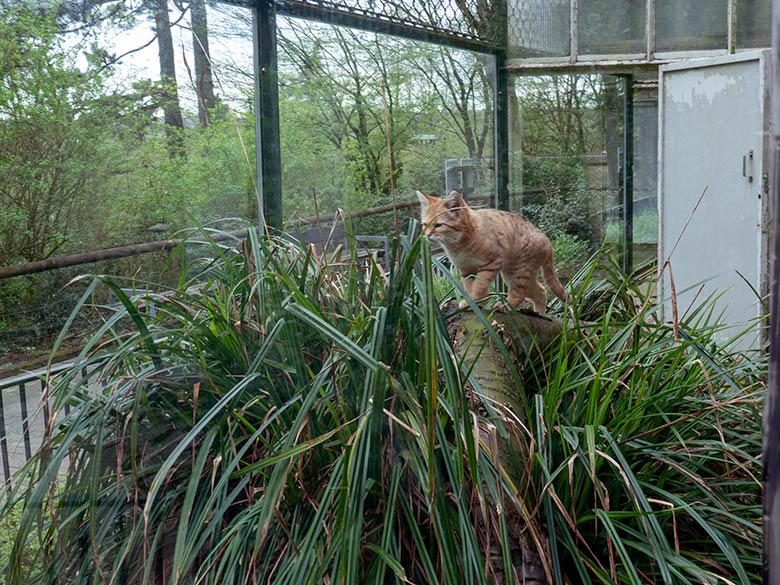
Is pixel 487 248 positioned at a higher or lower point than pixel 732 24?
lower

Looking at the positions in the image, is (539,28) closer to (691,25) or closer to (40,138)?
(691,25)

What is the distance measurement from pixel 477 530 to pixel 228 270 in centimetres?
93

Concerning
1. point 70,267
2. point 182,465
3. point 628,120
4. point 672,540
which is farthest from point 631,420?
point 628,120

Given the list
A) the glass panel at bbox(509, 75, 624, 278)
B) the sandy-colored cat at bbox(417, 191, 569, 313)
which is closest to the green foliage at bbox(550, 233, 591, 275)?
the glass panel at bbox(509, 75, 624, 278)

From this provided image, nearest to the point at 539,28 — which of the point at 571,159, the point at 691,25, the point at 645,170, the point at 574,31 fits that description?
the point at 574,31

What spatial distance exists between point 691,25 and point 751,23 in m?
0.29

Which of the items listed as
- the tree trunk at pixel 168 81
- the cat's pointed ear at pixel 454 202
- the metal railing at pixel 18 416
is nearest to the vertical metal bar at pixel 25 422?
the metal railing at pixel 18 416

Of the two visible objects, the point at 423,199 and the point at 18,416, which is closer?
the point at 18,416

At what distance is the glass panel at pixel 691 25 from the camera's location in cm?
420

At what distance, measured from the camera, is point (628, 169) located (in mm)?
4703

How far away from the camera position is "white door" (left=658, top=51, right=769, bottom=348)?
138 inches

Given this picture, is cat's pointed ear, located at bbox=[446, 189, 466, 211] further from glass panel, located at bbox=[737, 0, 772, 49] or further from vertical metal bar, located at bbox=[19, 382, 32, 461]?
glass panel, located at bbox=[737, 0, 772, 49]

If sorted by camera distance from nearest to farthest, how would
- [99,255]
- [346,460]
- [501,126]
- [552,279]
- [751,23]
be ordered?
[346,460]
[99,255]
[552,279]
[501,126]
[751,23]

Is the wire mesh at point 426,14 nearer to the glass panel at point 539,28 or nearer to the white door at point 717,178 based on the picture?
the glass panel at point 539,28
